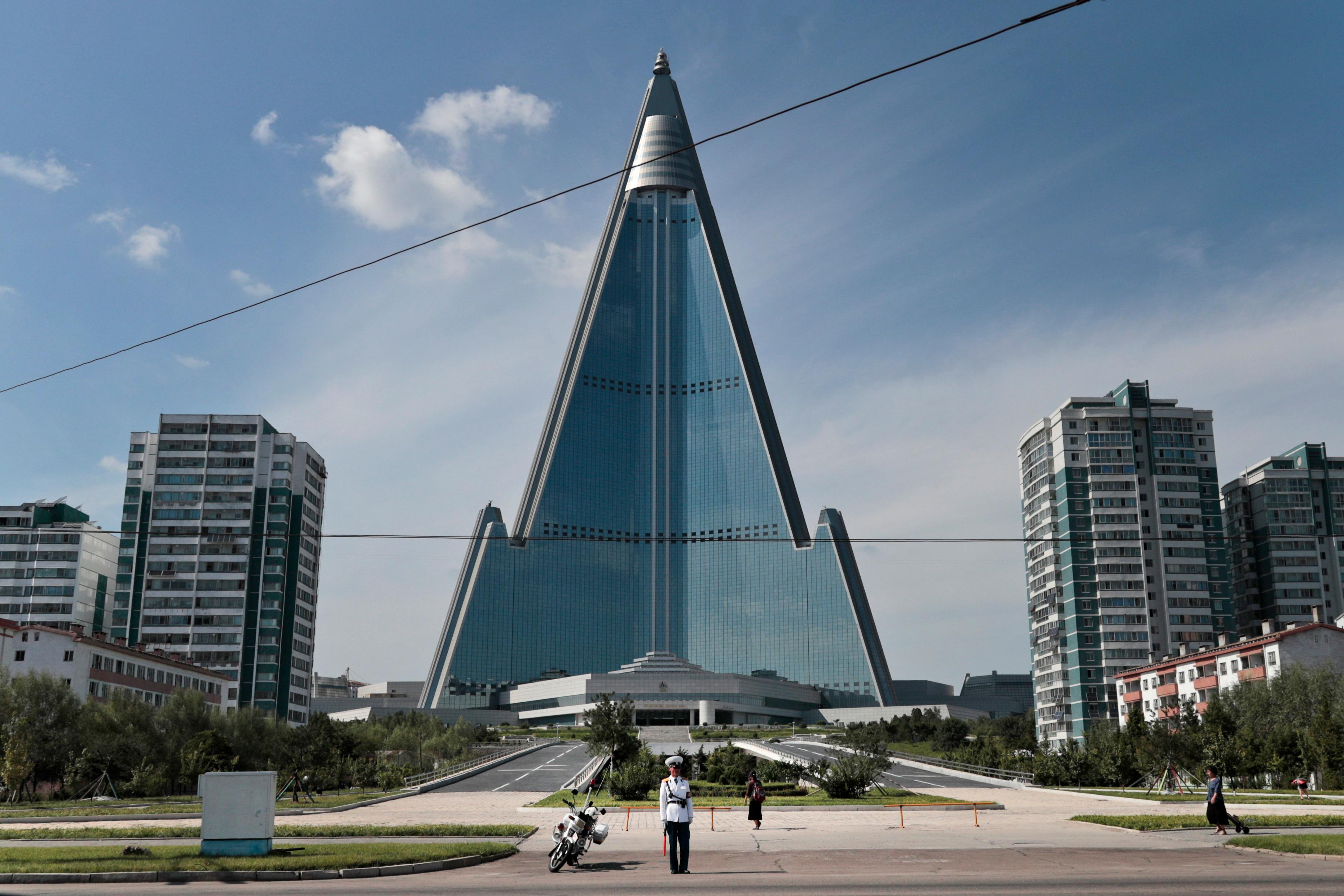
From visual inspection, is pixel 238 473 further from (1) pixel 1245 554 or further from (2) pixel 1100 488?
(1) pixel 1245 554

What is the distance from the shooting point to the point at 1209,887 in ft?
57.5

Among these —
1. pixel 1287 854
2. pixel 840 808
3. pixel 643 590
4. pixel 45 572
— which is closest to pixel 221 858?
pixel 1287 854

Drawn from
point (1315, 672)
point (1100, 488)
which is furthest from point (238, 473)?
point (1315, 672)

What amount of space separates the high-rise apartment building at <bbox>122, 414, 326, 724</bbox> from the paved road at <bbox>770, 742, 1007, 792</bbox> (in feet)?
223

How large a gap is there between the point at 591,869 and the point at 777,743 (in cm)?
8125

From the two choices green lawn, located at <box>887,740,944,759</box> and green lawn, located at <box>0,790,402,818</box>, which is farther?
green lawn, located at <box>887,740,944,759</box>

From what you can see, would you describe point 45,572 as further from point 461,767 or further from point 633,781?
point 633,781

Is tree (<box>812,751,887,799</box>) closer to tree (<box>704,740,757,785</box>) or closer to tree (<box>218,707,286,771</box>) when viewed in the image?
tree (<box>704,740,757,785</box>)

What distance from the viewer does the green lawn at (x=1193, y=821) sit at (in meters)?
29.3

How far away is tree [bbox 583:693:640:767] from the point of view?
50.8 m

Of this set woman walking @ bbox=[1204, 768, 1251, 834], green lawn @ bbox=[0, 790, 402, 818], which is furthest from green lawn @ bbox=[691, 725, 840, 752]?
woman walking @ bbox=[1204, 768, 1251, 834]

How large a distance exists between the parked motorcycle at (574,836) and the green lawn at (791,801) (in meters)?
16.7

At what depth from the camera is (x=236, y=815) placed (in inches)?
894

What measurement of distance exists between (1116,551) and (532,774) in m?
87.4
